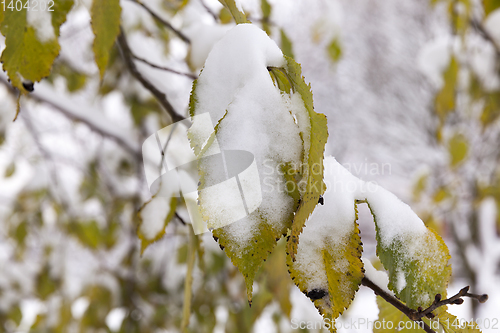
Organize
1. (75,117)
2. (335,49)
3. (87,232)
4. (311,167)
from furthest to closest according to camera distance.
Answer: (87,232) → (335,49) → (75,117) → (311,167)

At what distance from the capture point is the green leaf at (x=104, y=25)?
261 mm

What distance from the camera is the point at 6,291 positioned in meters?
1.36

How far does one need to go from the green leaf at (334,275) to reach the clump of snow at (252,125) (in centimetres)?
4

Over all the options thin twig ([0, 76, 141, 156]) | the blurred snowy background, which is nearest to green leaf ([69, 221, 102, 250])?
the blurred snowy background

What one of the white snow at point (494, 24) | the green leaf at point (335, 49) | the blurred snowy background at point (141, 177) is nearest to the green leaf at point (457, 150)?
the blurred snowy background at point (141, 177)

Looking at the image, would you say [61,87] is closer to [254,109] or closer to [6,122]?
[6,122]

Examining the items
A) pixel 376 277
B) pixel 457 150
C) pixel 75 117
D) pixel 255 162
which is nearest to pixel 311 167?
pixel 255 162

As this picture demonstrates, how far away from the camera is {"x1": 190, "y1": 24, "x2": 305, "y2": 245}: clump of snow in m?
0.17

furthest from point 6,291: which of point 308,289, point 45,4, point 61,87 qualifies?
point 308,289

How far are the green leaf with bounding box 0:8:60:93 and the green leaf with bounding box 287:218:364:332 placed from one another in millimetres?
230

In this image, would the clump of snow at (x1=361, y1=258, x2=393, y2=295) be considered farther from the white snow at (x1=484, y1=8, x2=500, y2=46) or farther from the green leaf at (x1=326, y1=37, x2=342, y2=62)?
the white snow at (x1=484, y1=8, x2=500, y2=46)

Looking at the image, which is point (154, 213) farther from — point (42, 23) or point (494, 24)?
point (494, 24)

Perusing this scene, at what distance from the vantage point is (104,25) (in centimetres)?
27

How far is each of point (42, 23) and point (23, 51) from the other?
26 mm
